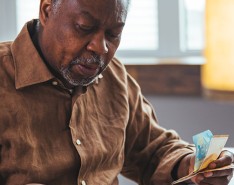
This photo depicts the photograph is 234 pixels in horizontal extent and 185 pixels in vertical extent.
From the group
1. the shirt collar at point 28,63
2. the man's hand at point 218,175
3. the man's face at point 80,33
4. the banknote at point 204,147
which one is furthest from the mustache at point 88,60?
the man's hand at point 218,175

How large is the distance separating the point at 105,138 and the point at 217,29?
696 millimetres

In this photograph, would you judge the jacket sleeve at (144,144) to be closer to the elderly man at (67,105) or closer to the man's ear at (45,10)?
the elderly man at (67,105)

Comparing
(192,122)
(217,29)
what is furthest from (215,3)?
(192,122)

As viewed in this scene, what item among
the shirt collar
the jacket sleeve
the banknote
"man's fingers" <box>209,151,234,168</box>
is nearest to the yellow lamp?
the banknote

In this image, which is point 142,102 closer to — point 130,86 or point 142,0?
point 130,86

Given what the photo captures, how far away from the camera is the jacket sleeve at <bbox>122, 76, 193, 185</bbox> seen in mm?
2195

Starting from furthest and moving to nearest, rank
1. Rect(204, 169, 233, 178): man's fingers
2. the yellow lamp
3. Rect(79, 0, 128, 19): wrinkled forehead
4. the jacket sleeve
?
the jacket sleeve, Rect(204, 169, 233, 178): man's fingers, Rect(79, 0, 128, 19): wrinkled forehead, the yellow lamp

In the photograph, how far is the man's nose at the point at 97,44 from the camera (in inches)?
70.0

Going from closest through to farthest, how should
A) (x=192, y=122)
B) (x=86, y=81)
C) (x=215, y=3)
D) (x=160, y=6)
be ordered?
(x=215, y=3)
(x=86, y=81)
(x=192, y=122)
(x=160, y=6)

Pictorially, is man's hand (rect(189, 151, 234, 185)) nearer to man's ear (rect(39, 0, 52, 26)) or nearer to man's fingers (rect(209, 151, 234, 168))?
man's fingers (rect(209, 151, 234, 168))

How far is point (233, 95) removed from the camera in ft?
4.93

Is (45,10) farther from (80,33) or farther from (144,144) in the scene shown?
(144,144)

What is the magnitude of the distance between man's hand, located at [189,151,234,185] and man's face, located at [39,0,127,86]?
452mm

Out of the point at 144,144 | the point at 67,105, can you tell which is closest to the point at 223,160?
the point at 144,144
